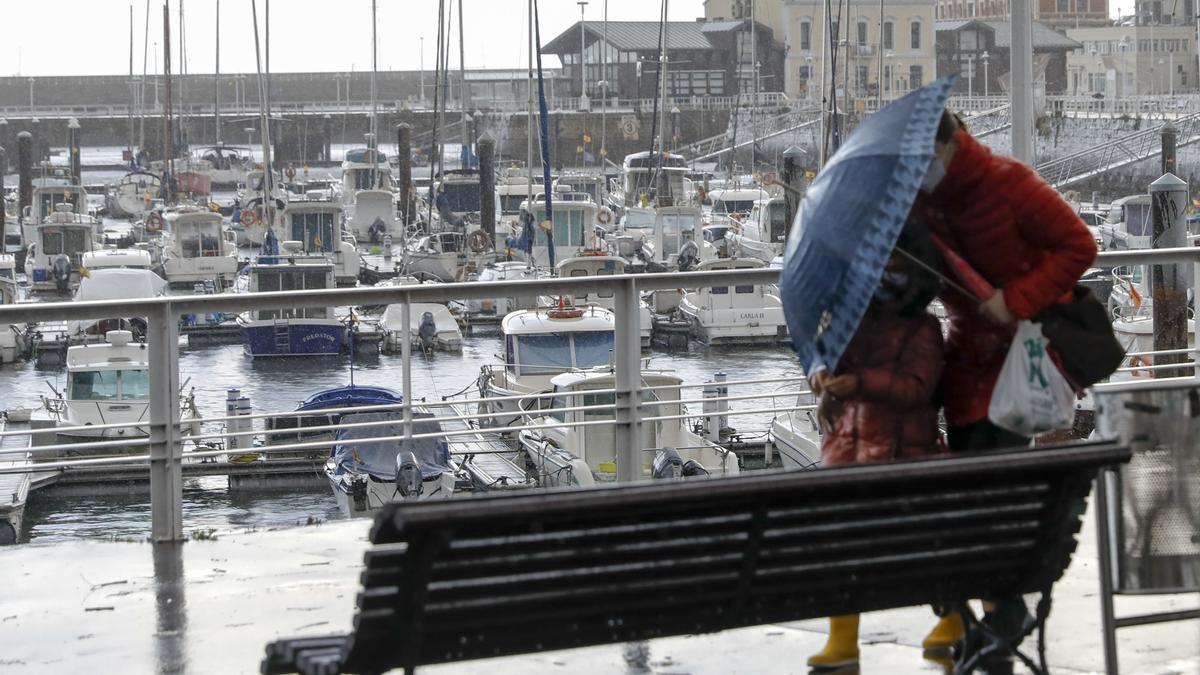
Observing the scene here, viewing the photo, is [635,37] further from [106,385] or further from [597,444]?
[597,444]

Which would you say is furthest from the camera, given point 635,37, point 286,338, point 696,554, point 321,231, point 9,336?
point 635,37

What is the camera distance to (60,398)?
38.8m

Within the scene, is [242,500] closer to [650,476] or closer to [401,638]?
[650,476]

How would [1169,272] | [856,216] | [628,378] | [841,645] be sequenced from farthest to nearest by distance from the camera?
1. [1169,272]
2. [628,378]
3. [841,645]
4. [856,216]

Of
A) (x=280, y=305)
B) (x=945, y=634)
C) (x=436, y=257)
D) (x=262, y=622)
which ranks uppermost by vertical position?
(x=280, y=305)

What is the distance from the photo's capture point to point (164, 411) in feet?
22.7

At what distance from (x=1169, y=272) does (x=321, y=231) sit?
39.8 metres

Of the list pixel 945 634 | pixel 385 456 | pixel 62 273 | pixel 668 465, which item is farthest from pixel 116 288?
pixel 945 634

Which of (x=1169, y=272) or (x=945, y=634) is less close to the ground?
(x=1169, y=272)

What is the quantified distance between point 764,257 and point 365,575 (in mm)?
51319

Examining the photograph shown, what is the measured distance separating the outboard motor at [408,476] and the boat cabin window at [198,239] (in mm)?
32379

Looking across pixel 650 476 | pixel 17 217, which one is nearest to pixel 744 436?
pixel 650 476

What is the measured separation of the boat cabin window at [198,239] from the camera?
57625 millimetres

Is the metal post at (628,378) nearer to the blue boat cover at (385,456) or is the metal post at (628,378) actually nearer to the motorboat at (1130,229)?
the blue boat cover at (385,456)
